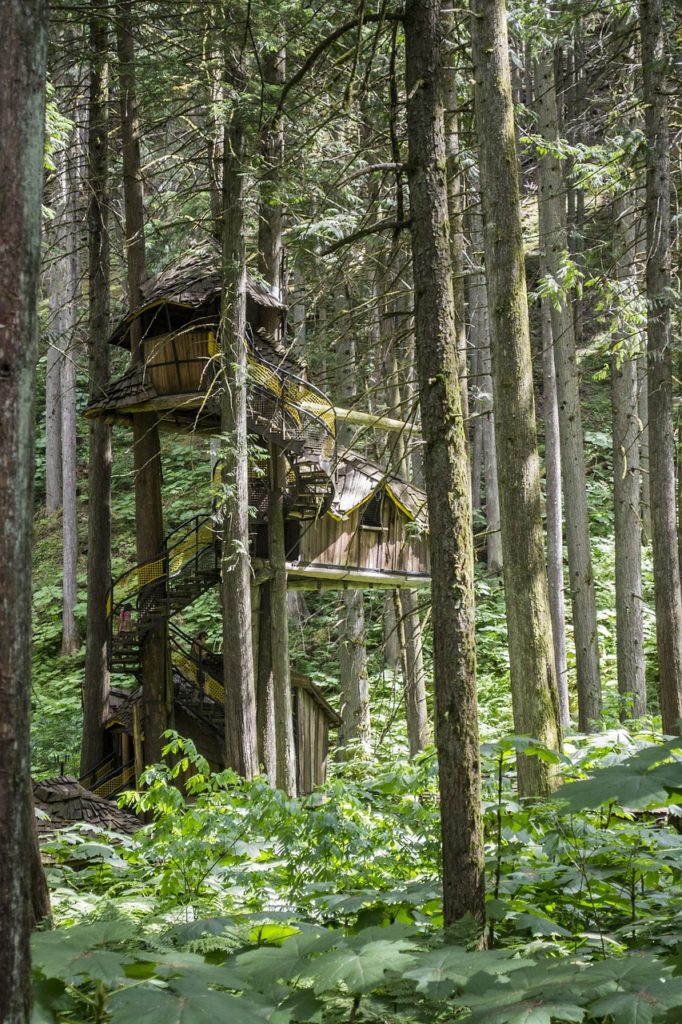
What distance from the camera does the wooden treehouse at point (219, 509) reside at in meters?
15.4

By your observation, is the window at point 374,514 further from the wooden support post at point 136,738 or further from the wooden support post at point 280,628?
the wooden support post at point 136,738

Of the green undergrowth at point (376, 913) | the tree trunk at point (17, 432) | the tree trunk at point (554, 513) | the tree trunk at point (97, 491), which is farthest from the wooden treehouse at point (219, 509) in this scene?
the tree trunk at point (17, 432)

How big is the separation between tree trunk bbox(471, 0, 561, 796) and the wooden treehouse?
6.37 m

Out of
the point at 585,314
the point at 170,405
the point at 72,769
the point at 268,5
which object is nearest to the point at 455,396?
the point at 268,5

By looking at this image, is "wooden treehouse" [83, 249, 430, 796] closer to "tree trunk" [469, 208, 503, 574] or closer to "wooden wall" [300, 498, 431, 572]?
"wooden wall" [300, 498, 431, 572]

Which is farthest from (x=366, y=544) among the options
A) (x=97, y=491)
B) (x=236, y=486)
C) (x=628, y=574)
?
(x=236, y=486)

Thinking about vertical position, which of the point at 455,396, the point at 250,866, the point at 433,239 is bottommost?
the point at 250,866

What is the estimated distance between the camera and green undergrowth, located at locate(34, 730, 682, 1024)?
8.02 feet

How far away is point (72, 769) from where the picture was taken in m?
21.5

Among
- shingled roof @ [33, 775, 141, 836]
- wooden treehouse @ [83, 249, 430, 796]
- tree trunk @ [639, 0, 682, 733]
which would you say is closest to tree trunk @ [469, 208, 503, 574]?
wooden treehouse @ [83, 249, 430, 796]

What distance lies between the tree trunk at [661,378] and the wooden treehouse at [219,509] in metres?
5.21

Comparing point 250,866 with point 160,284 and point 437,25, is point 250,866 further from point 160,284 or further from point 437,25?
point 160,284

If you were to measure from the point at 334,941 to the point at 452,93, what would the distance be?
1314 centimetres

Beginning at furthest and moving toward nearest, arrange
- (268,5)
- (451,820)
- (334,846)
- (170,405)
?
(170,405), (268,5), (334,846), (451,820)
